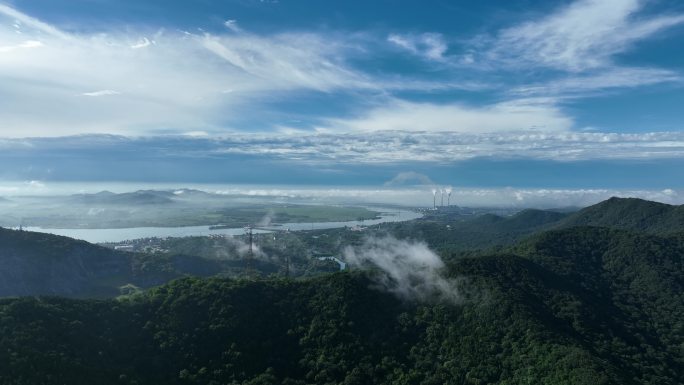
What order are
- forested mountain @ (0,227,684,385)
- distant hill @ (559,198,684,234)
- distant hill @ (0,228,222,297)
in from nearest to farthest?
forested mountain @ (0,227,684,385)
distant hill @ (0,228,222,297)
distant hill @ (559,198,684,234)

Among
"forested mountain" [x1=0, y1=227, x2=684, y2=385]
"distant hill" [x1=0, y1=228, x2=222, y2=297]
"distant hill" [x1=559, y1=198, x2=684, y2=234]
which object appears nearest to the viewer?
"forested mountain" [x1=0, y1=227, x2=684, y2=385]

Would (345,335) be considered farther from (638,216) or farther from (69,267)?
(638,216)

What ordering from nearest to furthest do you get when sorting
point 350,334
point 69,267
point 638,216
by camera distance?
point 350,334, point 69,267, point 638,216

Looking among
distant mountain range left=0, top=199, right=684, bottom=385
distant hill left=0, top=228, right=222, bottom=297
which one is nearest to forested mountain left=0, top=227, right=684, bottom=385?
distant mountain range left=0, top=199, right=684, bottom=385

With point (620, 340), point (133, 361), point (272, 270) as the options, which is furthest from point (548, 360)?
point (272, 270)

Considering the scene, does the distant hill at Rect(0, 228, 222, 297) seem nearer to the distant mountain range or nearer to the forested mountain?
the distant mountain range

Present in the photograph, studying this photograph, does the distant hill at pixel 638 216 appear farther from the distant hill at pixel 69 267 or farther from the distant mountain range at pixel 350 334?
the distant hill at pixel 69 267

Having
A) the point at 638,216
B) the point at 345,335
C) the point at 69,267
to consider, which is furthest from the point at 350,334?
the point at 638,216
